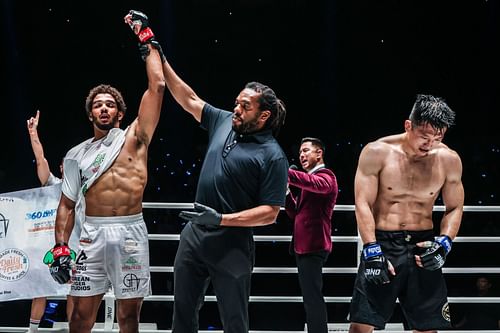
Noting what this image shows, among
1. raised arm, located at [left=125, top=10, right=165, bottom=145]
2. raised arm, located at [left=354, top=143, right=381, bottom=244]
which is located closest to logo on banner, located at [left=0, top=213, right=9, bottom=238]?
raised arm, located at [left=125, top=10, right=165, bottom=145]

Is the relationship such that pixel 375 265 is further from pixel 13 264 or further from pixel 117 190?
pixel 13 264

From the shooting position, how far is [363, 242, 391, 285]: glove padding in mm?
3051

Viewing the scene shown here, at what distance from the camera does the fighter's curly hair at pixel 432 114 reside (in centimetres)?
309

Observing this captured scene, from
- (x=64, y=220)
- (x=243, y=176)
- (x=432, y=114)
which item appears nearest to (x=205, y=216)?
(x=243, y=176)

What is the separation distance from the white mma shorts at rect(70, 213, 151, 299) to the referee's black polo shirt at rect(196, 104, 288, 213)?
57 cm

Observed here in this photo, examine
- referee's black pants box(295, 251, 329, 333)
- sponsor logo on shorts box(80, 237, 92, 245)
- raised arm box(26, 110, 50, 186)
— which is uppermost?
raised arm box(26, 110, 50, 186)

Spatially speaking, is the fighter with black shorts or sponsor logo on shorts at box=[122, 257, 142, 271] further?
sponsor logo on shorts at box=[122, 257, 142, 271]

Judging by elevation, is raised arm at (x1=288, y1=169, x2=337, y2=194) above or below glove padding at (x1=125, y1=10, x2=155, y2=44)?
below

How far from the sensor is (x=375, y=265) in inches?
120

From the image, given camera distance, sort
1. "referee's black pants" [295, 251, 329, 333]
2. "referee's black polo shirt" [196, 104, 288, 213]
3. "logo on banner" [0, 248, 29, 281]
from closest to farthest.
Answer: "referee's black polo shirt" [196, 104, 288, 213], "referee's black pants" [295, 251, 329, 333], "logo on banner" [0, 248, 29, 281]

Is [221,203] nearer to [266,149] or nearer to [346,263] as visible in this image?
[266,149]

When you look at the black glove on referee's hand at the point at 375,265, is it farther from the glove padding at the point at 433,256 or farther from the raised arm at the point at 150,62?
the raised arm at the point at 150,62

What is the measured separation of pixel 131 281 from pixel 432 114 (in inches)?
66.0

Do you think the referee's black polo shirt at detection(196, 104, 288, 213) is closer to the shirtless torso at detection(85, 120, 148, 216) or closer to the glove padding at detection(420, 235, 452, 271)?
the shirtless torso at detection(85, 120, 148, 216)
